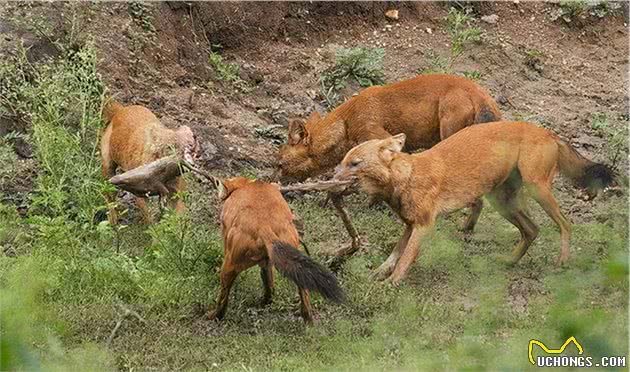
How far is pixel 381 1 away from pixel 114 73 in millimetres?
4452

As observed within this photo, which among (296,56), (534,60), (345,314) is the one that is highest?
(345,314)

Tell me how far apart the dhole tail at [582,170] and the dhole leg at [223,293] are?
3056 mm

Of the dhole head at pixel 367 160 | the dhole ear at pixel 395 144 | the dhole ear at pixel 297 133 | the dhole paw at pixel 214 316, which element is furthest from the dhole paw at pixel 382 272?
the dhole ear at pixel 297 133

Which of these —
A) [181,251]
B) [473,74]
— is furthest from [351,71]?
[181,251]

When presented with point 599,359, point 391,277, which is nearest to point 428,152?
point 391,277

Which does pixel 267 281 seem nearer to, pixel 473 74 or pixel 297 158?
pixel 297 158

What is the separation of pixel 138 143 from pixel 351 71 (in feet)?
13.5

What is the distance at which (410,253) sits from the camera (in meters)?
7.86

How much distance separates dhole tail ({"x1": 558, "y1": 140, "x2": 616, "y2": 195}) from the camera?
8.40m

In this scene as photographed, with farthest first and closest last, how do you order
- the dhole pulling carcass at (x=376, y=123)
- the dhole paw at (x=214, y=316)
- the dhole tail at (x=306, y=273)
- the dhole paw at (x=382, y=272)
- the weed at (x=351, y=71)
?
the weed at (x=351, y=71) → the dhole pulling carcass at (x=376, y=123) → the dhole paw at (x=382, y=272) → the dhole paw at (x=214, y=316) → the dhole tail at (x=306, y=273)

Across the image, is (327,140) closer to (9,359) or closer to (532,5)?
(532,5)

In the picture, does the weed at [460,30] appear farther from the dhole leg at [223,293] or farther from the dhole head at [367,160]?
the dhole leg at [223,293]

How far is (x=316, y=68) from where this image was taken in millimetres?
12562

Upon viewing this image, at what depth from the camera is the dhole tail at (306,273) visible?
6141mm
